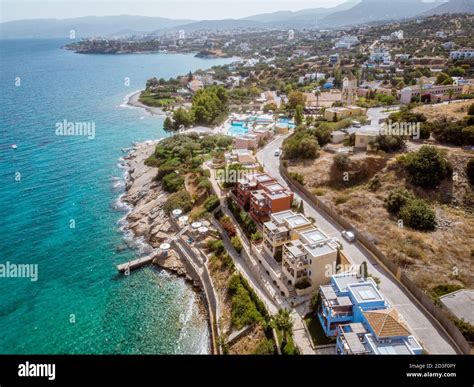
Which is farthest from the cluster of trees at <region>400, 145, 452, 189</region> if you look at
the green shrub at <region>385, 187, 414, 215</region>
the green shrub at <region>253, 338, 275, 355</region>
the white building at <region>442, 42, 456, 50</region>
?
the white building at <region>442, 42, 456, 50</region>

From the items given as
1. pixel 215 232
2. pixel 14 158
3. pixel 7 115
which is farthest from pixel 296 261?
pixel 7 115

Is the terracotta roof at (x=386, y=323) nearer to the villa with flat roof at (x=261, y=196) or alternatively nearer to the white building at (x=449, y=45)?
the villa with flat roof at (x=261, y=196)

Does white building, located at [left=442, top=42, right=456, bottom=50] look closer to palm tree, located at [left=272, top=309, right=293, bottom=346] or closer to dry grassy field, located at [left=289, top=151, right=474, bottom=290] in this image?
dry grassy field, located at [left=289, top=151, right=474, bottom=290]

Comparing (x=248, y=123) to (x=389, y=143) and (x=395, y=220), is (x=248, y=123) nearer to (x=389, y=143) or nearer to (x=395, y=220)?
(x=389, y=143)

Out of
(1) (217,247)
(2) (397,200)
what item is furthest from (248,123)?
(2) (397,200)

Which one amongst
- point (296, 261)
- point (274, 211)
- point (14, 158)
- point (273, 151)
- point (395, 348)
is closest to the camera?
point (395, 348)

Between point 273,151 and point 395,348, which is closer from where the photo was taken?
point 395,348

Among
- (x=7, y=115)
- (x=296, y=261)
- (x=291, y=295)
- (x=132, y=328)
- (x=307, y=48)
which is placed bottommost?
(x=132, y=328)

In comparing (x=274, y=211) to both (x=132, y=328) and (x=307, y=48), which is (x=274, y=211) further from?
(x=307, y=48)
